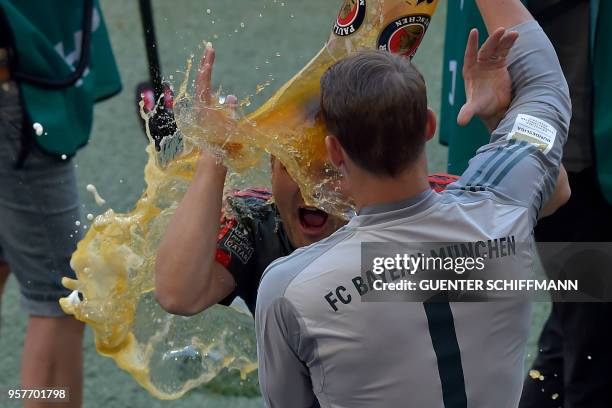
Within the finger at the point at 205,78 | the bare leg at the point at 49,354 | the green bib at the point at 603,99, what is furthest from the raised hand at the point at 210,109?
the bare leg at the point at 49,354

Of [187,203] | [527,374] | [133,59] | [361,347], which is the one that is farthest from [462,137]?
[133,59]

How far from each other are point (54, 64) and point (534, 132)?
137 cm

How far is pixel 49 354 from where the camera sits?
8.39 feet

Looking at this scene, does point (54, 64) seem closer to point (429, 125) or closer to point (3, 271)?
point (3, 271)

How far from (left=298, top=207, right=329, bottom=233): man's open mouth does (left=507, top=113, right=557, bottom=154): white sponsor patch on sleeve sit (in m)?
0.39

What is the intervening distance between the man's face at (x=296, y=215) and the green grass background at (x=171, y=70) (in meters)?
1.23

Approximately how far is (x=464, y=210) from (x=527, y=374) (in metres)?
1.49

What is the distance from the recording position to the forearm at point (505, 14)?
175cm

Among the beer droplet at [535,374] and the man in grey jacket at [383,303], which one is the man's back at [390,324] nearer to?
the man in grey jacket at [383,303]

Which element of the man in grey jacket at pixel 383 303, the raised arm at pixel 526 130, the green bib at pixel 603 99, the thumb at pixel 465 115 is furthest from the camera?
the green bib at pixel 603 99

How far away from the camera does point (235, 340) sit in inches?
82.9

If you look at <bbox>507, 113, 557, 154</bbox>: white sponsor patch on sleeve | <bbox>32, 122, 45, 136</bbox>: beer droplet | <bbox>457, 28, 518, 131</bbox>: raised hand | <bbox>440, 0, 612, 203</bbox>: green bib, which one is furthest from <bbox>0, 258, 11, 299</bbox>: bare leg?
<bbox>507, 113, 557, 154</bbox>: white sponsor patch on sleeve

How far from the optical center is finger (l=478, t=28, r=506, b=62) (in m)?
1.62

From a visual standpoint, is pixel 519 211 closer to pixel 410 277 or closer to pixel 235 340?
pixel 410 277
